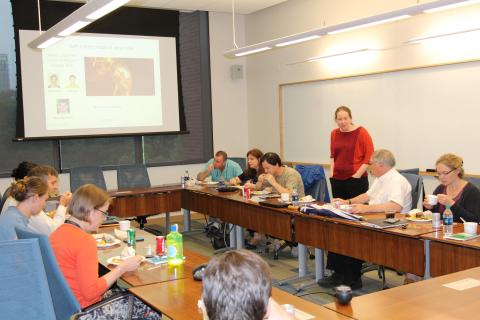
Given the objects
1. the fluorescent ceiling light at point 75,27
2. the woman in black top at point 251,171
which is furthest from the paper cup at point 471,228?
the fluorescent ceiling light at point 75,27

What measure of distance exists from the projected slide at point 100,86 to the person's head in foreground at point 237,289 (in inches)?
264

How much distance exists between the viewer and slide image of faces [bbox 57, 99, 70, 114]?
7754mm

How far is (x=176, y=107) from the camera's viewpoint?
8.67 m

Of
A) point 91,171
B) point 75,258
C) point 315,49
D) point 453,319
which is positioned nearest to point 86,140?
point 91,171

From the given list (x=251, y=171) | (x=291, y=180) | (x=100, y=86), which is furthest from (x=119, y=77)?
(x=291, y=180)

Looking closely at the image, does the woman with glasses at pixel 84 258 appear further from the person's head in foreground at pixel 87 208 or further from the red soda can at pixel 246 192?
the red soda can at pixel 246 192

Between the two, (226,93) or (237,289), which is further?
(226,93)

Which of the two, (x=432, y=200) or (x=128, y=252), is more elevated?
(x=432, y=200)

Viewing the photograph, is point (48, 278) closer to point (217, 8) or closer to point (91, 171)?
point (91, 171)

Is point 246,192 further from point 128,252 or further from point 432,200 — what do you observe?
point 128,252

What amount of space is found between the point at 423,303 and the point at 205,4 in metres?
6.85

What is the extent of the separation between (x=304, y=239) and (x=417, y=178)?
1.20 metres

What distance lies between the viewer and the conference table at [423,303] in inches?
88.6

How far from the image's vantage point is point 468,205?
393 cm
